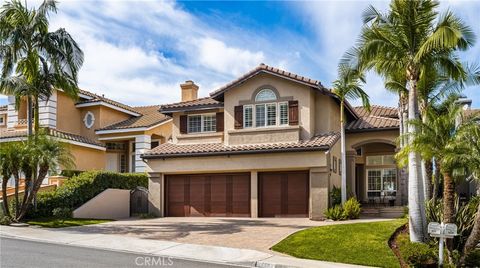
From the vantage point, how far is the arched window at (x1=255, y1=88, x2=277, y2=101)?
26.1 meters

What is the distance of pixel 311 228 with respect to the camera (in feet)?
64.5

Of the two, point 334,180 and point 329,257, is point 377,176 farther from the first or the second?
point 329,257

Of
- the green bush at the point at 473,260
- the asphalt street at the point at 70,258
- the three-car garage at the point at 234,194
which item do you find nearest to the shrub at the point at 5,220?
the asphalt street at the point at 70,258

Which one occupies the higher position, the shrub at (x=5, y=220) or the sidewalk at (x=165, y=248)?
the shrub at (x=5, y=220)

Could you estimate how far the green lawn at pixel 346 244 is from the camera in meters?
15.6

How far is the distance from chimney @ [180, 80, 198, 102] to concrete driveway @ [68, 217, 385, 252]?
12501 millimetres

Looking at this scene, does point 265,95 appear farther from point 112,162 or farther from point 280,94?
point 112,162

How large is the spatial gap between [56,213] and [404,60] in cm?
1677

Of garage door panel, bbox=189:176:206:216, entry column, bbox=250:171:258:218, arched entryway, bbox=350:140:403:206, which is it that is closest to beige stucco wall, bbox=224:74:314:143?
entry column, bbox=250:171:258:218

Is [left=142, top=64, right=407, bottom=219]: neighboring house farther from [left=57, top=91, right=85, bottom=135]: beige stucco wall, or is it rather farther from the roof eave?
[left=57, top=91, right=85, bottom=135]: beige stucco wall

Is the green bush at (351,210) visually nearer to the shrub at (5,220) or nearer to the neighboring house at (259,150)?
the neighboring house at (259,150)

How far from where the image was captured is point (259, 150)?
81.0 feet

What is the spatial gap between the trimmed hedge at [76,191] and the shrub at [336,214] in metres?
11.6

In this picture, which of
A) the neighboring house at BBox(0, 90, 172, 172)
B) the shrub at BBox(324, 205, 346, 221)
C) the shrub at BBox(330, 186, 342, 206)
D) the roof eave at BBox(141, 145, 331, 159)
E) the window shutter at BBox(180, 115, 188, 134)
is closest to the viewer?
the shrub at BBox(324, 205, 346, 221)
